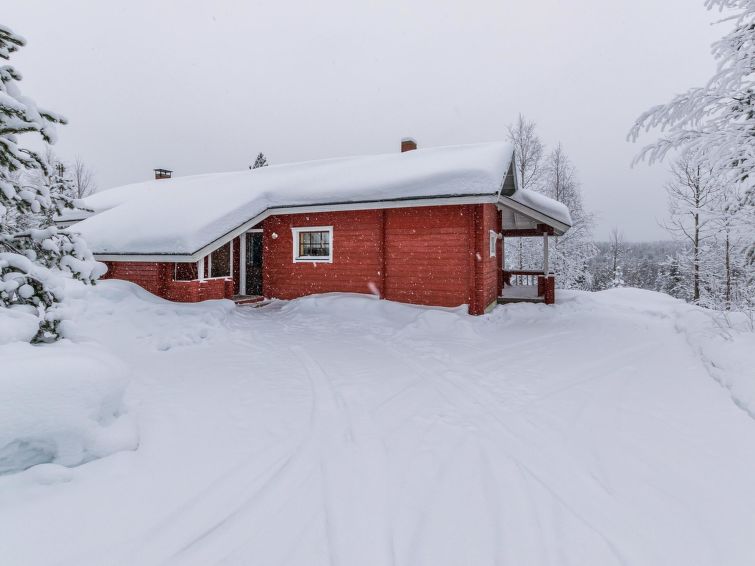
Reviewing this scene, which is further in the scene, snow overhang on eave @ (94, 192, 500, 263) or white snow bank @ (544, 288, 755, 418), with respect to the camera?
snow overhang on eave @ (94, 192, 500, 263)

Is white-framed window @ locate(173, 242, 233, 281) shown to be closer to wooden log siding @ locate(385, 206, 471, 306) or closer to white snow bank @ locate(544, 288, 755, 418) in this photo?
wooden log siding @ locate(385, 206, 471, 306)

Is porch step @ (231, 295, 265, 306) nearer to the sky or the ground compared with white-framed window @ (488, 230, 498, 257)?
nearer to the ground

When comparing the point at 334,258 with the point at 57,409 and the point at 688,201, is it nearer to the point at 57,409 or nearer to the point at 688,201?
the point at 57,409

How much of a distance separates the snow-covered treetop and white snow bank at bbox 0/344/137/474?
8.27 ft

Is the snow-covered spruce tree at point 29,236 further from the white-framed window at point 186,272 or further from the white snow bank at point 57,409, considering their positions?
the white-framed window at point 186,272

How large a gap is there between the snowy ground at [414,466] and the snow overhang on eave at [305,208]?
150 inches

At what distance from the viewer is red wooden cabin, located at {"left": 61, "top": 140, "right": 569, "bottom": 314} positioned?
10.6m

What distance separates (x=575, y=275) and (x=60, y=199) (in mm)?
25579

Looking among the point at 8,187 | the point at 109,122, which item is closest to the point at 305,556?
the point at 8,187

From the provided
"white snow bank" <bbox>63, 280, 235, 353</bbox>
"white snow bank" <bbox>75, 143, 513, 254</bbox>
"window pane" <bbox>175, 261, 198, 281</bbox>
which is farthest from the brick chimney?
"white snow bank" <bbox>63, 280, 235, 353</bbox>

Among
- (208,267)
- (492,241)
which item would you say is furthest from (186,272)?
(492,241)

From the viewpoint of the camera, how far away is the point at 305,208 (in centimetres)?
1216

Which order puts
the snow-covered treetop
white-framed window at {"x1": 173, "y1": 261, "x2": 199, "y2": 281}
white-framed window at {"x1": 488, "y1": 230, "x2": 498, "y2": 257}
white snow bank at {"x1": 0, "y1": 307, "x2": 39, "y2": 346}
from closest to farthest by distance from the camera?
white snow bank at {"x1": 0, "y1": 307, "x2": 39, "y2": 346} → the snow-covered treetop → white-framed window at {"x1": 173, "y1": 261, "x2": 199, "y2": 281} → white-framed window at {"x1": 488, "y1": 230, "x2": 498, "y2": 257}

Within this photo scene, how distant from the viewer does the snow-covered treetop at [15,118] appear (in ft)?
14.8
